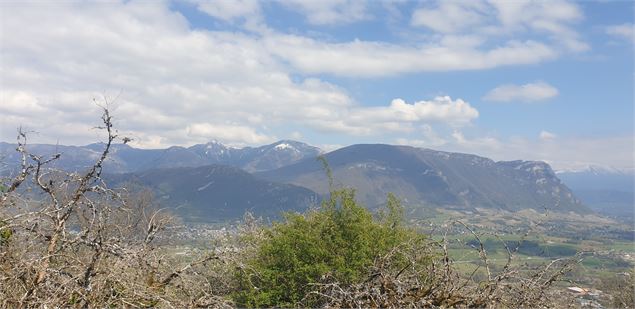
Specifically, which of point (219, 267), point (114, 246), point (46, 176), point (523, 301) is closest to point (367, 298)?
point (523, 301)

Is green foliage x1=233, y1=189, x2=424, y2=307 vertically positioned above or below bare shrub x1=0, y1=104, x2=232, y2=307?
below

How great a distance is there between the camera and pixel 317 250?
13117 mm

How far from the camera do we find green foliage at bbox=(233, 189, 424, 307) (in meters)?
12.6

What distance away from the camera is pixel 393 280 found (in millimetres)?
5637

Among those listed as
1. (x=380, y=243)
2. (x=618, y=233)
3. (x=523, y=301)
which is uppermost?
(x=523, y=301)

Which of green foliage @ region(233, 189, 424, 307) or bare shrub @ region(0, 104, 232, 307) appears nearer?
bare shrub @ region(0, 104, 232, 307)

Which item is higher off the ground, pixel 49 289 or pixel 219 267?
pixel 49 289

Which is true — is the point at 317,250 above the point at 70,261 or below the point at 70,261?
below

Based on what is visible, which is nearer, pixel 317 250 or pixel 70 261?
pixel 70 261

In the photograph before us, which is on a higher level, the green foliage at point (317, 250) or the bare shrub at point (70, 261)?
the bare shrub at point (70, 261)

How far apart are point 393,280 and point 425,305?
445 millimetres

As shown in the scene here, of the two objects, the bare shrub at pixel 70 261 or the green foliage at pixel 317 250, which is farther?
the green foliage at pixel 317 250

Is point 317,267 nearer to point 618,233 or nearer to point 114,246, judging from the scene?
point 114,246

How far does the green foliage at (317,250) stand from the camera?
12.6 meters
